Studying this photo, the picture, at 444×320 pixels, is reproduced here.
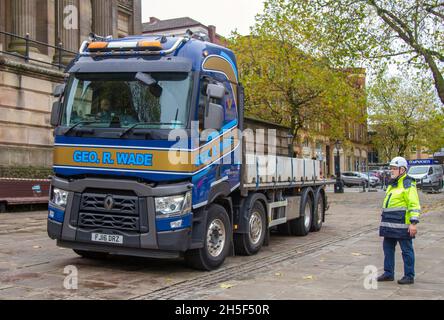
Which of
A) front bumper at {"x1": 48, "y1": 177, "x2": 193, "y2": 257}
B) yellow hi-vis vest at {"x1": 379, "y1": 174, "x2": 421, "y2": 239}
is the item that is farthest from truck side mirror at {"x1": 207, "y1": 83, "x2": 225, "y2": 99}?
yellow hi-vis vest at {"x1": 379, "y1": 174, "x2": 421, "y2": 239}

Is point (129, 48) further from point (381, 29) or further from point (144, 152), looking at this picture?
point (381, 29)

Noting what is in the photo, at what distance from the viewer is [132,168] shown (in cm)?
803

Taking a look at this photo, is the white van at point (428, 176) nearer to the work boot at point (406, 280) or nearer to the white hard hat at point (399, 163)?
the white hard hat at point (399, 163)

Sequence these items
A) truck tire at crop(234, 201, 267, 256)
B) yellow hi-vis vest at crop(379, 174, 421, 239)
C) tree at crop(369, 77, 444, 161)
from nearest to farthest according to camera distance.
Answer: yellow hi-vis vest at crop(379, 174, 421, 239) < truck tire at crop(234, 201, 267, 256) < tree at crop(369, 77, 444, 161)

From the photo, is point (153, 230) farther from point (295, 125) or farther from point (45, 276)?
point (295, 125)

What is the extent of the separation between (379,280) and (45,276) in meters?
4.94

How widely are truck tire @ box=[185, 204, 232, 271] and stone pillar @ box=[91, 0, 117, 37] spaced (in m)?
24.0

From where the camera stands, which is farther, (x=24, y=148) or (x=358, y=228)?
(x=24, y=148)

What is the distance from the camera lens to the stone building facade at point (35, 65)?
2025cm

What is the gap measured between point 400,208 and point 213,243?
9.58 ft

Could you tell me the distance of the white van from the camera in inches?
1585

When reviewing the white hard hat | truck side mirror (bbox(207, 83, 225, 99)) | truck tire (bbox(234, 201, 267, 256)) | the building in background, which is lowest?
truck tire (bbox(234, 201, 267, 256))

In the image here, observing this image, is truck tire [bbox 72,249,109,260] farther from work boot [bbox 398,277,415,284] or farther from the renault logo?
work boot [bbox 398,277,415,284]

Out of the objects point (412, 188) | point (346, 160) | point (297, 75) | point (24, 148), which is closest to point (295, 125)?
point (297, 75)
